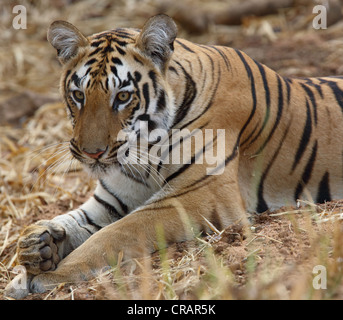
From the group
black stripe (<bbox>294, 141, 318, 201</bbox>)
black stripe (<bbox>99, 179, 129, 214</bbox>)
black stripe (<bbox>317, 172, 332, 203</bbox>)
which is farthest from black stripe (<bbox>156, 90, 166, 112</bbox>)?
black stripe (<bbox>317, 172, 332, 203</bbox>)

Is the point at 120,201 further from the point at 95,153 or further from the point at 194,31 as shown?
the point at 194,31

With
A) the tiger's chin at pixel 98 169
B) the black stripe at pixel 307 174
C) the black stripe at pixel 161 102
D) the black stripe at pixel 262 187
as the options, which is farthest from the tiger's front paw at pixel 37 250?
the black stripe at pixel 307 174

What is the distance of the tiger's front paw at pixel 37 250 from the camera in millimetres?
2908

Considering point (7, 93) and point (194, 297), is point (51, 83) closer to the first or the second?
point (7, 93)

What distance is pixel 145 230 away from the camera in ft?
9.84

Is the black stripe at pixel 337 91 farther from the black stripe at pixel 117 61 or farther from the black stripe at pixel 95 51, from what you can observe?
the black stripe at pixel 95 51

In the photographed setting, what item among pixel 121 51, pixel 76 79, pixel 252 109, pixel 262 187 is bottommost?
pixel 262 187

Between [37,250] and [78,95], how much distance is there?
33.2 inches

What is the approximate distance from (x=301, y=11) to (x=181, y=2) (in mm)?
1743

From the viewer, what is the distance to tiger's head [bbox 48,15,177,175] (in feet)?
9.70

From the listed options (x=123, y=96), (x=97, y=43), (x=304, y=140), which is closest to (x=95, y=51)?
(x=97, y=43)

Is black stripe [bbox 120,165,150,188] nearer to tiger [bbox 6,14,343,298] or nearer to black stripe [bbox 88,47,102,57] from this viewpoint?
tiger [bbox 6,14,343,298]

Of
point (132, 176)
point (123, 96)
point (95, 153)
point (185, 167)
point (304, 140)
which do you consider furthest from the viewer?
point (304, 140)

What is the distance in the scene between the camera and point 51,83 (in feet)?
24.5
